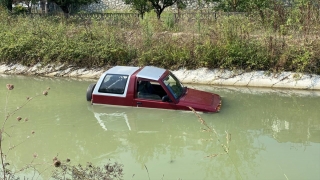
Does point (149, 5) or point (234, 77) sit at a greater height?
point (149, 5)

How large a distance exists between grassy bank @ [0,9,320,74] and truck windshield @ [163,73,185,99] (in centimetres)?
430

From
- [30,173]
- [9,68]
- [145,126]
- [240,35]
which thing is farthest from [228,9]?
[30,173]

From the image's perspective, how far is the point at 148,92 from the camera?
10250 millimetres

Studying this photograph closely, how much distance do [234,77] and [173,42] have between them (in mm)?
3070

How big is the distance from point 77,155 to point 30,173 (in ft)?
3.94

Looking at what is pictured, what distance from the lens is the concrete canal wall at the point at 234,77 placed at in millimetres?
13367

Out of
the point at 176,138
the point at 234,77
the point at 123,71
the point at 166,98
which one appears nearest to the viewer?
the point at 176,138

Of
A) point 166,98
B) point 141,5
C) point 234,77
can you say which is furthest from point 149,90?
point 141,5

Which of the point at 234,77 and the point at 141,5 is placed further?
the point at 141,5

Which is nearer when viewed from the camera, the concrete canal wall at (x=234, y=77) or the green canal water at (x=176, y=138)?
the green canal water at (x=176, y=138)

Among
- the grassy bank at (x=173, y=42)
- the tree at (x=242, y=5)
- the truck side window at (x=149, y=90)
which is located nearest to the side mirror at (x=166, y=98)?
the truck side window at (x=149, y=90)

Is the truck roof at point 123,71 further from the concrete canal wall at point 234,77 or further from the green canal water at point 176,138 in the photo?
the concrete canal wall at point 234,77

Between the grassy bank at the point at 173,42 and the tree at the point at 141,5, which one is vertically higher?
the tree at the point at 141,5

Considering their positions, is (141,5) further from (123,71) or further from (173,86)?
(173,86)
